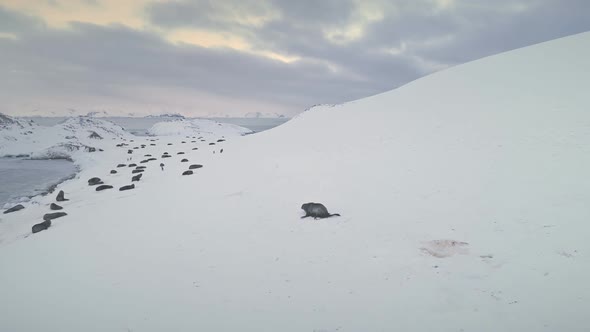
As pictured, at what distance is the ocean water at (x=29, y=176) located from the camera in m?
19.7

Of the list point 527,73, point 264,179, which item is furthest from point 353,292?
point 527,73

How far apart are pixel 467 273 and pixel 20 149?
5355 centimetres

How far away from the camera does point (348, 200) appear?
11.3 metres

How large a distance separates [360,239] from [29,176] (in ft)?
101

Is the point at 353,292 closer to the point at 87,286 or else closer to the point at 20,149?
the point at 87,286

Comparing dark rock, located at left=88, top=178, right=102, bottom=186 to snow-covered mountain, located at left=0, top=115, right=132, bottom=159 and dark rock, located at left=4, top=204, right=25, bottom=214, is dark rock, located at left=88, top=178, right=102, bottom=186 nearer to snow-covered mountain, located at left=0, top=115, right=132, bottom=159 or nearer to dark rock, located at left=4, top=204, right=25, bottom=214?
dark rock, located at left=4, top=204, right=25, bottom=214

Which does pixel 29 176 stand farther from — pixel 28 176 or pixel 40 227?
pixel 40 227

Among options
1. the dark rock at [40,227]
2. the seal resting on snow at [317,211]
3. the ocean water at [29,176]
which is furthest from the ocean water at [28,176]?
the seal resting on snow at [317,211]

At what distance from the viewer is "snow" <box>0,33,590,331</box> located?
17.3 feet

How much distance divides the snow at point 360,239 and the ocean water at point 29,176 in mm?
4551

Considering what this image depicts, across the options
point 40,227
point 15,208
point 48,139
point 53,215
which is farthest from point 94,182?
point 48,139

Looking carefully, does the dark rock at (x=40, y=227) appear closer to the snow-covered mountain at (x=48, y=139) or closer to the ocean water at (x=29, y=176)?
the ocean water at (x=29, y=176)

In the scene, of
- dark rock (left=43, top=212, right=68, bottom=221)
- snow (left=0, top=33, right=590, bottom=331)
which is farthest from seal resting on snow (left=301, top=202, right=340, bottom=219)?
dark rock (left=43, top=212, right=68, bottom=221)

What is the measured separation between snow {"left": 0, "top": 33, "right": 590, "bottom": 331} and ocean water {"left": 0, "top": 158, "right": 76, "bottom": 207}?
4551 millimetres
